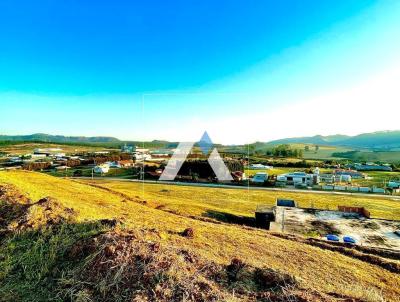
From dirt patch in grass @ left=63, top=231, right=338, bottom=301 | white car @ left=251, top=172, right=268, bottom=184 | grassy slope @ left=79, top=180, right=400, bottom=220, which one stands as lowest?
grassy slope @ left=79, top=180, right=400, bottom=220

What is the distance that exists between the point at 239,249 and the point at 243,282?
3144mm

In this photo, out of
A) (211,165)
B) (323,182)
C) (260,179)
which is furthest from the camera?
(211,165)

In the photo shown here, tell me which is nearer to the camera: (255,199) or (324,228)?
(324,228)

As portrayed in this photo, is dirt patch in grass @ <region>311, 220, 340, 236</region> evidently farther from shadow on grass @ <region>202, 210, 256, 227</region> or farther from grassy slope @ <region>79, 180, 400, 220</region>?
grassy slope @ <region>79, 180, 400, 220</region>

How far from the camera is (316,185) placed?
43.3 meters

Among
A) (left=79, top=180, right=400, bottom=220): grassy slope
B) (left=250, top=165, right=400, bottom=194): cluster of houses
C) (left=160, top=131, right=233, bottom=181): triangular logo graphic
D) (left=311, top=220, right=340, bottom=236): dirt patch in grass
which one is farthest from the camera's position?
(left=160, top=131, right=233, bottom=181): triangular logo graphic

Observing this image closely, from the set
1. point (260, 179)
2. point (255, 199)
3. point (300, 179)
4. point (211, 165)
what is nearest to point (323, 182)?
point (300, 179)

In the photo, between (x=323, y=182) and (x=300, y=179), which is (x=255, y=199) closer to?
(x=300, y=179)

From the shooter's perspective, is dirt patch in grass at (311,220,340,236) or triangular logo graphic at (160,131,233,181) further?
triangular logo graphic at (160,131,233,181)

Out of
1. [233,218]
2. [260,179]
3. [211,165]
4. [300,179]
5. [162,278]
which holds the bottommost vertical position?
[260,179]

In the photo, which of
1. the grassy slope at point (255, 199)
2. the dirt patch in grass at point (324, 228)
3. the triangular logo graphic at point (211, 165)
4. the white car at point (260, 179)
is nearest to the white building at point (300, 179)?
the white car at point (260, 179)

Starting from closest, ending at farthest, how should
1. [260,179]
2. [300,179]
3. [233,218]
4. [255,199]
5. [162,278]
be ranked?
1. [162,278]
2. [233,218]
3. [255,199]
4. [300,179]
5. [260,179]

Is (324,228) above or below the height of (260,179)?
above

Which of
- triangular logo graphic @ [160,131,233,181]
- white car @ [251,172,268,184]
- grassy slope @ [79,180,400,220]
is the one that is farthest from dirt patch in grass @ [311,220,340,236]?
triangular logo graphic @ [160,131,233,181]
